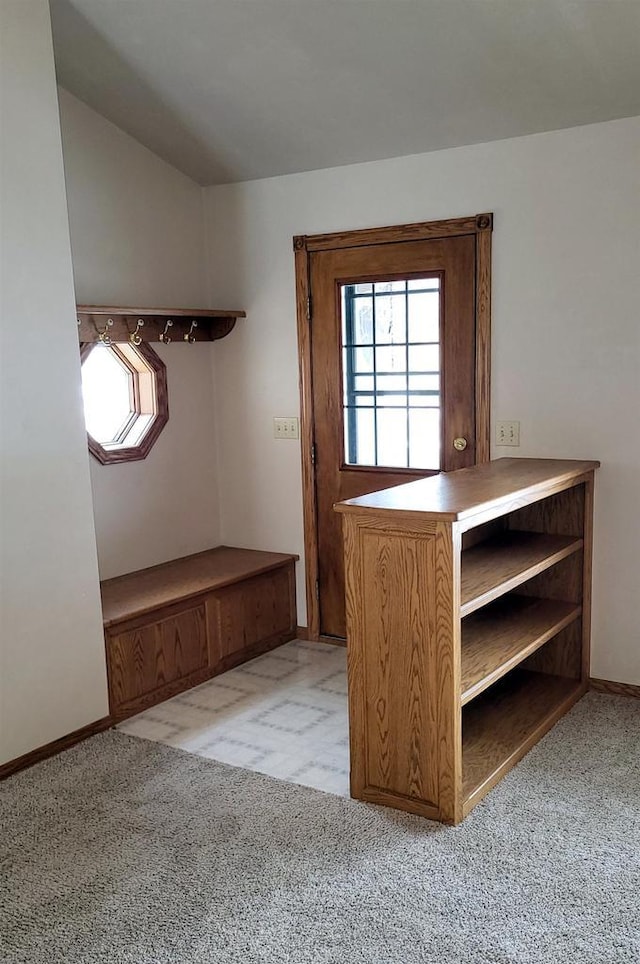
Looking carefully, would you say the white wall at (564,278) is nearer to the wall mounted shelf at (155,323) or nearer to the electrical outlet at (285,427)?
the wall mounted shelf at (155,323)

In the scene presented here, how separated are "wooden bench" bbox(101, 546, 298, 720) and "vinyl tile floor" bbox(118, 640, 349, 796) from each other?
84 millimetres

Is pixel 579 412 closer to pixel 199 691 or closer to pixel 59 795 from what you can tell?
pixel 199 691

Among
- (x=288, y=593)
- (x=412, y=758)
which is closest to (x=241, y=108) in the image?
(x=288, y=593)

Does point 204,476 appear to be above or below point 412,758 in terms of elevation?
above

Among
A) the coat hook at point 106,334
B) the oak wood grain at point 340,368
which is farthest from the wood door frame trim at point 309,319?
the coat hook at point 106,334

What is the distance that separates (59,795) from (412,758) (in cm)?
115

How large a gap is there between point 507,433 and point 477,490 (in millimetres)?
899

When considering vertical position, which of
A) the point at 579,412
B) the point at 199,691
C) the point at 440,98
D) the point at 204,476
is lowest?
the point at 199,691

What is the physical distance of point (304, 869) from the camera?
7.81 ft

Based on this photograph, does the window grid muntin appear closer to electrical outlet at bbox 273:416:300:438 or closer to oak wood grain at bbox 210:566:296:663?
electrical outlet at bbox 273:416:300:438

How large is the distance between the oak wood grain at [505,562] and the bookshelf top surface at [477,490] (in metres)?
0.25

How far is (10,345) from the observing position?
2.87 meters

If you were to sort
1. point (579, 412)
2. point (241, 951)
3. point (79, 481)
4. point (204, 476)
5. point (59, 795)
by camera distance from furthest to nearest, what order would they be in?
point (204, 476), point (579, 412), point (79, 481), point (59, 795), point (241, 951)

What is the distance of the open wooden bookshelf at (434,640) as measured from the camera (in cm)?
251
